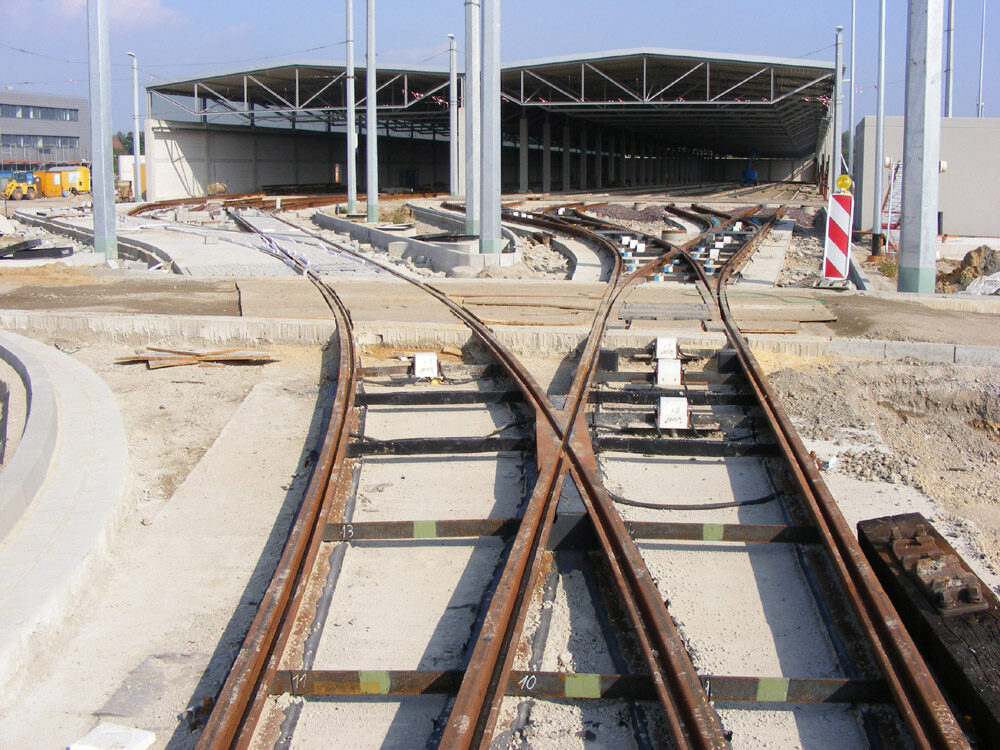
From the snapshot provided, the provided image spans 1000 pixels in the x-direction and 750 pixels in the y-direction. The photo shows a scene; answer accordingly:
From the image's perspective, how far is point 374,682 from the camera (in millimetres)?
3697

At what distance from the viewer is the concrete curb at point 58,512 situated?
4.07 meters

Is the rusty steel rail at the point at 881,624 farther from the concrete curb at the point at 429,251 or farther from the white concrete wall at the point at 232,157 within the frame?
the white concrete wall at the point at 232,157

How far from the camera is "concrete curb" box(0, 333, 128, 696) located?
4070mm

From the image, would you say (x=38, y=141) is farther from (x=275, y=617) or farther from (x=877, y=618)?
(x=877, y=618)

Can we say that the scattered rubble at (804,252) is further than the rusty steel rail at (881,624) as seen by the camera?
Yes

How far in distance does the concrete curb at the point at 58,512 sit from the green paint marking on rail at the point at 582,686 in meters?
2.18

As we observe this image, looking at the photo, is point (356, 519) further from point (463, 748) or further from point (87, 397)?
point (87, 397)

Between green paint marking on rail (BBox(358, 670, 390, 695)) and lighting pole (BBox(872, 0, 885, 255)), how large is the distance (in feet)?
66.5

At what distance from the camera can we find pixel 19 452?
19.1ft

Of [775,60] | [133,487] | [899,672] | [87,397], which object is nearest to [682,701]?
[899,672]

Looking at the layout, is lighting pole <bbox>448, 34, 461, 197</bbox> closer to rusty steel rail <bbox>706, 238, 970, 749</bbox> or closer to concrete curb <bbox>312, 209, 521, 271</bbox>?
concrete curb <bbox>312, 209, 521, 271</bbox>

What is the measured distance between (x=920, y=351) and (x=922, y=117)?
Answer: 4.70 metres

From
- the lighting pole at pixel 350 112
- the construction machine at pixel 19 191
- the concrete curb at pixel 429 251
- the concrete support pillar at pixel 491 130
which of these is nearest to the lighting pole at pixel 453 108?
the lighting pole at pixel 350 112

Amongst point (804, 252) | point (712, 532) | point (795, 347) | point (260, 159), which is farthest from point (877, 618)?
point (260, 159)
